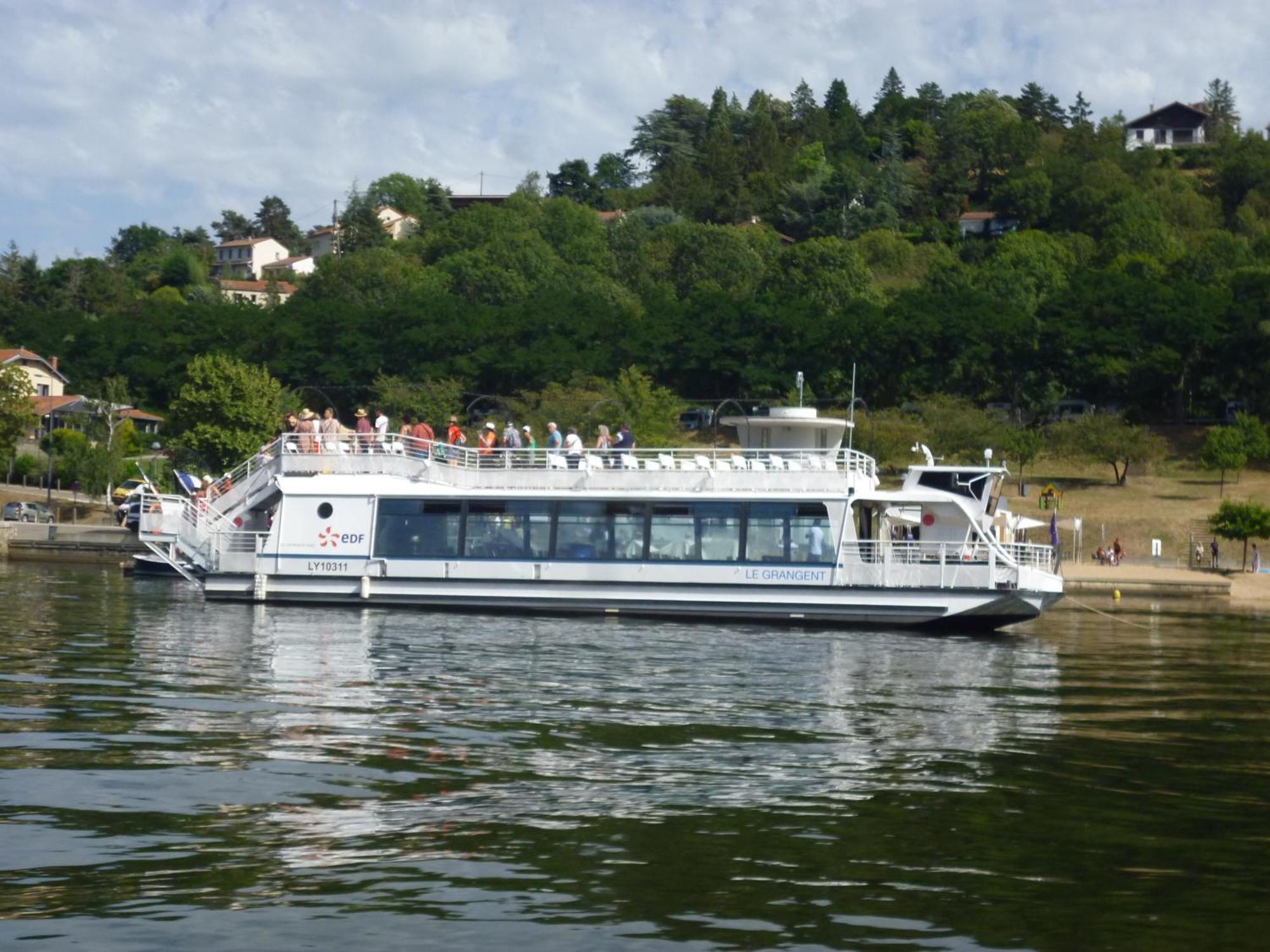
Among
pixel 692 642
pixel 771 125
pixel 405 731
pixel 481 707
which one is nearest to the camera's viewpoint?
pixel 405 731

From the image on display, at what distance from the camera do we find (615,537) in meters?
36.0

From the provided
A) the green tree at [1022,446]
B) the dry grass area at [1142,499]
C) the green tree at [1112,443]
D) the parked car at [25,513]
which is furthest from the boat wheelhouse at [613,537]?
the green tree at [1022,446]

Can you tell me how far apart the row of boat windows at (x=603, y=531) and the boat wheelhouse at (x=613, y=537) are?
3 centimetres

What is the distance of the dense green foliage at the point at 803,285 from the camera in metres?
91.5

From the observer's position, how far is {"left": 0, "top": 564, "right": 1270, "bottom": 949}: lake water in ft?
40.0

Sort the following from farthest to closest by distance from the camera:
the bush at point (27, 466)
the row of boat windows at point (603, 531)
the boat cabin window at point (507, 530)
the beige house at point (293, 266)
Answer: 1. the beige house at point (293, 266)
2. the bush at point (27, 466)
3. the boat cabin window at point (507, 530)
4. the row of boat windows at point (603, 531)

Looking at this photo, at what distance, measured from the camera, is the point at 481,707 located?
2186 centimetres

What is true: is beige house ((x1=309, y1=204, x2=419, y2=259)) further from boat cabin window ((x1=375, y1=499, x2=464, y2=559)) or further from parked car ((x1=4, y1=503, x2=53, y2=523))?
boat cabin window ((x1=375, y1=499, x2=464, y2=559))

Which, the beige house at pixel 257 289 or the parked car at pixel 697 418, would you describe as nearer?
the parked car at pixel 697 418

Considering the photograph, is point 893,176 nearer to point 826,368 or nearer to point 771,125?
point 771,125

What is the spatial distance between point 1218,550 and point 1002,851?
5277 cm

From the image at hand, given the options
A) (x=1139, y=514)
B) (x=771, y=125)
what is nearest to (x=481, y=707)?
(x=1139, y=514)

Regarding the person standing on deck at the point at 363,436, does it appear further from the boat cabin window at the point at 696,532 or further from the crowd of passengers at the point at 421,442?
the boat cabin window at the point at 696,532

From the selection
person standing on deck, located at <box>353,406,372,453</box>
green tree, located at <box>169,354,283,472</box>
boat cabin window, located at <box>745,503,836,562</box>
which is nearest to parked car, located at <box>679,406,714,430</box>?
green tree, located at <box>169,354,283,472</box>
